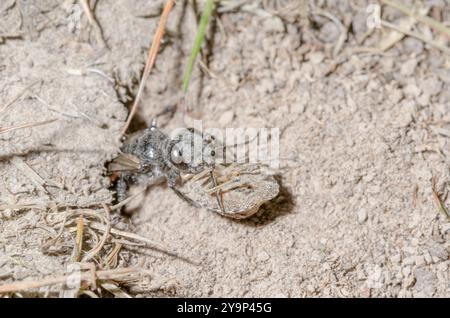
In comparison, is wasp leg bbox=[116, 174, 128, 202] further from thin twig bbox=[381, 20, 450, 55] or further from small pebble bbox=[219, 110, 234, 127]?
thin twig bbox=[381, 20, 450, 55]

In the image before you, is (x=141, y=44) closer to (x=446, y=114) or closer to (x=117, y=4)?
(x=117, y=4)

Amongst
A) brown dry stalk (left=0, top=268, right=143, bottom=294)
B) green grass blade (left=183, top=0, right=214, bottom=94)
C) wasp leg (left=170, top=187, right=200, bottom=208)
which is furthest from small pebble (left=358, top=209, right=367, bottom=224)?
green grass blade (left=183, top=0, right=214, bottom=94)

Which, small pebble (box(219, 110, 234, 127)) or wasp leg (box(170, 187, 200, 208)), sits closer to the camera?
wasp leg (box(170, 187, 200, 208))

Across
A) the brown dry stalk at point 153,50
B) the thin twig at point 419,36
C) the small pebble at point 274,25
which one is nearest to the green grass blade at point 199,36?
the brown dry stalk at point 153,50

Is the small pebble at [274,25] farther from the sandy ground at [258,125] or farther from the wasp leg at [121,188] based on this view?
the wasp leg at [121,188]

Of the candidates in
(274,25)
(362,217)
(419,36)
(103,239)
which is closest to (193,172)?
(103,239)

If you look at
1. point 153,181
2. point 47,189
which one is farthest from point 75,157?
point 153,181
